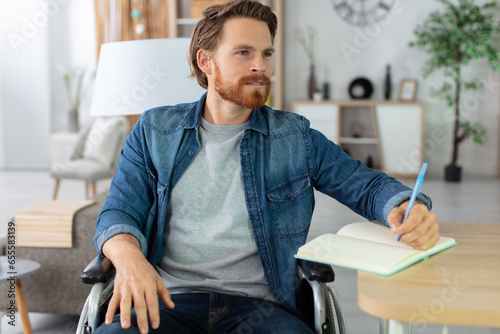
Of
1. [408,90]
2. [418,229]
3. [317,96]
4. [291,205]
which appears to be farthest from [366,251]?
[408,90]

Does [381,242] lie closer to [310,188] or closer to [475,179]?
[310,188]

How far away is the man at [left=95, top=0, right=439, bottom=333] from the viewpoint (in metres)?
1.30

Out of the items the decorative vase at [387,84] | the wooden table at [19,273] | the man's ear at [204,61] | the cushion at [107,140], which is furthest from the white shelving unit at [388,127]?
the man's ear at [204,61]

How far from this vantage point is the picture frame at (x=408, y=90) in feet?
19.1

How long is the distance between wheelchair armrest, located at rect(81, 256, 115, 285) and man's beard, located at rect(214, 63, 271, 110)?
0.52 meters

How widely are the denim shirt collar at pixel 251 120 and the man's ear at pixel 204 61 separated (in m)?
0.14

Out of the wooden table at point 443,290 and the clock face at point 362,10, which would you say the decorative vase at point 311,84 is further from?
the wooden table at point 443,290

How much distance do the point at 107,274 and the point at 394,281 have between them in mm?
612

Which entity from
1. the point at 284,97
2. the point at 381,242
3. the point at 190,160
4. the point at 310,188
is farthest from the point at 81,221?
the point at 284,97

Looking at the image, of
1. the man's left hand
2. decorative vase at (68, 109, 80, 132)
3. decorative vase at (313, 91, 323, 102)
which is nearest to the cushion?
decorative vase at (68, 109, 80, 132)

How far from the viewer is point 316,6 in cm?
600

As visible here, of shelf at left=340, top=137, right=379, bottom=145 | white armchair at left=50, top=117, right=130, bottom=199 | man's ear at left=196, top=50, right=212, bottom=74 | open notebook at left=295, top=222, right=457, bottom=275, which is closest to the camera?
open notebook at left=295, top=222, right=457, bottom=275

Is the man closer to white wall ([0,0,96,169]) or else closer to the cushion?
the cushion

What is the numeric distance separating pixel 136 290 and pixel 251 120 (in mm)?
567
